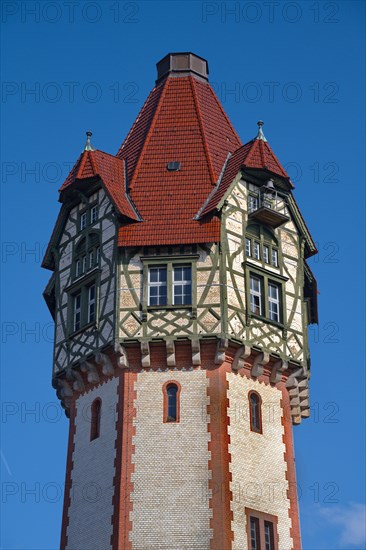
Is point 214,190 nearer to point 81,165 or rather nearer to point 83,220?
point 83,220

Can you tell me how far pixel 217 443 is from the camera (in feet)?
123

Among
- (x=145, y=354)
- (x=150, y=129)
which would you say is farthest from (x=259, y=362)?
(x=150, y=129)

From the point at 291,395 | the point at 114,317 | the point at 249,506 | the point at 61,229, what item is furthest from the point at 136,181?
the point at 249,506

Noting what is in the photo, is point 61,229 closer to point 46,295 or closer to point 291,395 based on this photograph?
point 46,295

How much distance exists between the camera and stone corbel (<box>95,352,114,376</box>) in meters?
39.2

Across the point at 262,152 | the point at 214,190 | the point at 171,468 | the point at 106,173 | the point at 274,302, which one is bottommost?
the point at 171,468

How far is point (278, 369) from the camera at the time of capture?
1577 inches

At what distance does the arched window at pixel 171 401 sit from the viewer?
38156mm

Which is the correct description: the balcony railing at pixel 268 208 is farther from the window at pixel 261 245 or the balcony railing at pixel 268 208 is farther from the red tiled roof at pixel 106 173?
the red tiled roof at pixel 106 173

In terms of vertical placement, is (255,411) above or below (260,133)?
below

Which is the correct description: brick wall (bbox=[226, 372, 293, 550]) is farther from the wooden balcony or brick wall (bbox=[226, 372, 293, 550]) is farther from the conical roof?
the wooden balcony

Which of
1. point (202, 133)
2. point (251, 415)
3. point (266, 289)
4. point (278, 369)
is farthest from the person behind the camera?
point (202, 133)

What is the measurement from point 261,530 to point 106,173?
1344cm

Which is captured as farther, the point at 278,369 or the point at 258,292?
the point at 258,292
